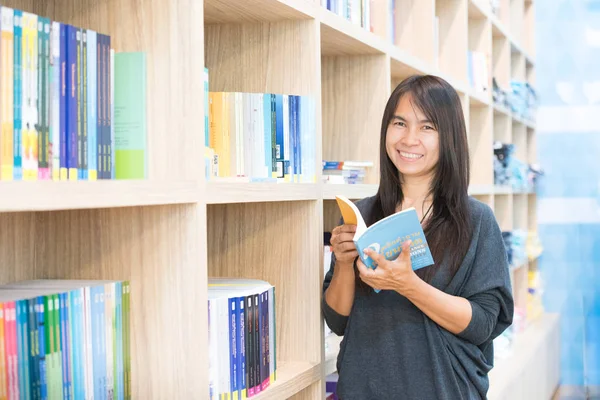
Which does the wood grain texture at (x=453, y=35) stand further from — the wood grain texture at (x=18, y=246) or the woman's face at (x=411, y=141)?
the wood grain texture at (x=18, y=246)

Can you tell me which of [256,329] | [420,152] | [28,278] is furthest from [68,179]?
[420,152]

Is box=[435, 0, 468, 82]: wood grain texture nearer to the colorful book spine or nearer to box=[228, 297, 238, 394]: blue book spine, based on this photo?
box=[228, 297, 238, 394]: blue book spine

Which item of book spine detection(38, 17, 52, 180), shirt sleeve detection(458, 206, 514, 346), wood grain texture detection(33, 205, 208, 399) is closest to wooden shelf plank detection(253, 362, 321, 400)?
wood grain texture detection(33, 205, 208, 399)

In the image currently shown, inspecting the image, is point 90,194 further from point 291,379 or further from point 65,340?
point 291,379

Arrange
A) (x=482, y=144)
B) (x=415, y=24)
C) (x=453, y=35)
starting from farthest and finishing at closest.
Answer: (x=482, y=144), (x=453, y=35), (x=415, y=24)

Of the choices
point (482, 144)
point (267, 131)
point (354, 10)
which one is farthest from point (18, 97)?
point (482, 144)

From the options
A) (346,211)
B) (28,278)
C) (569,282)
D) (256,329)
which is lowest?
(569,282)

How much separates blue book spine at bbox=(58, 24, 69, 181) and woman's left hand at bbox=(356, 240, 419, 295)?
0.74 m

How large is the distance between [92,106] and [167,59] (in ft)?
0.85

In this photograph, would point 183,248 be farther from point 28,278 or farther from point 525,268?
point 525,268

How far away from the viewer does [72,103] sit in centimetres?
129

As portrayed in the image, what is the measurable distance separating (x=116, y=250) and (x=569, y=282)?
4.58 metres

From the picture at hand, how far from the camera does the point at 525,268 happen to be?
16.7ft

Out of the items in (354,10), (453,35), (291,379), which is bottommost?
(291,379)
